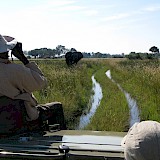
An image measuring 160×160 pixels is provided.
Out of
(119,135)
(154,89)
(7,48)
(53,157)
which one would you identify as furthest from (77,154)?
(154,89)

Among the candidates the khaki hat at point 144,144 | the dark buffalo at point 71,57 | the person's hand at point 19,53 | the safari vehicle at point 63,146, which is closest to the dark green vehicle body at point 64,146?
the safari vehicle at point 63,146

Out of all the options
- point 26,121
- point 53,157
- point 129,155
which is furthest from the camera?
point 26,121

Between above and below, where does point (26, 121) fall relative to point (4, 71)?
below

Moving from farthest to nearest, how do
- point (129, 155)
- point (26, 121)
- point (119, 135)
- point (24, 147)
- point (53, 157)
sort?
point (26, 121) < point (119, 135) < point (24, 147) < point (53, 157) < point (129, 155)

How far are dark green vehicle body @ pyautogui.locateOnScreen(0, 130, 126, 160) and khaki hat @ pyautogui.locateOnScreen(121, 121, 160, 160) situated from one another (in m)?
1.06

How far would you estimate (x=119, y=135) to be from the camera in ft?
13.1

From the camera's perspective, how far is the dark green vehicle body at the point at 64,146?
3184mm

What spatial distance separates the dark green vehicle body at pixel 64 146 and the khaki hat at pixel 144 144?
1058 mm

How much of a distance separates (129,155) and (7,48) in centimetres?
245

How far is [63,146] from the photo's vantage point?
10.7ft

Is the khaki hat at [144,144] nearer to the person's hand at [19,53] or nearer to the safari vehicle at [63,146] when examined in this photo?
the safari vehicle at [63,146]

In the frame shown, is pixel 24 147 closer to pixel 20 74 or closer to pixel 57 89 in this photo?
pixel 20 74

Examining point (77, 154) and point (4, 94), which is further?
point (4, 94)

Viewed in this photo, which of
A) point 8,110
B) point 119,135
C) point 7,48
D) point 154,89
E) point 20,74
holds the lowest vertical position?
point 154,89
